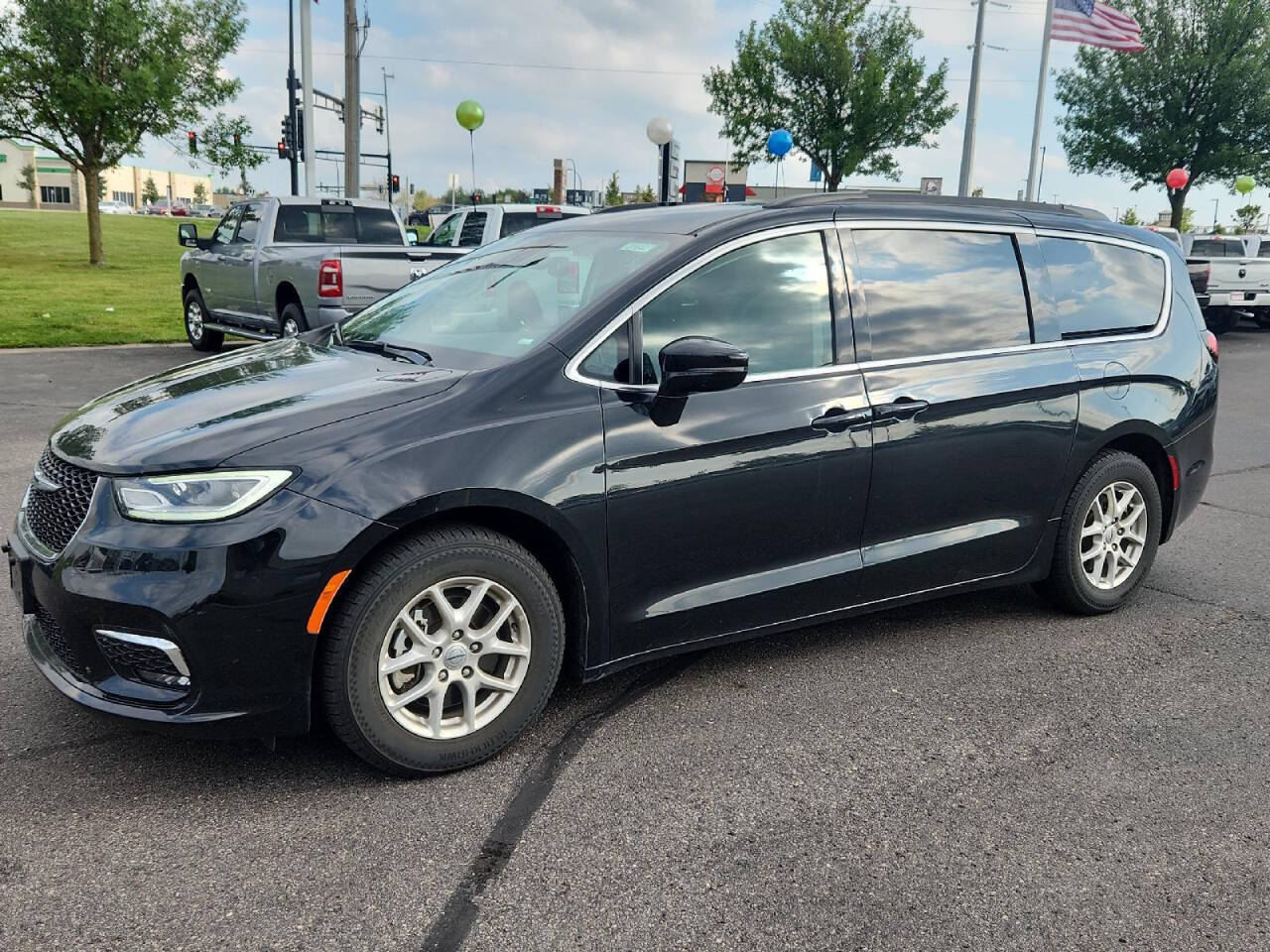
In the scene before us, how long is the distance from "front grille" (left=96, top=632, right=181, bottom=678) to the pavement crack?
965 mm

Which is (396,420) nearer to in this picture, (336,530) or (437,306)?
(336,530)

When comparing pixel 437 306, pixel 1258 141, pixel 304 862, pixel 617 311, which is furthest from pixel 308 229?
pixel 1258 141

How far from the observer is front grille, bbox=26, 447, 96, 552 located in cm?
307

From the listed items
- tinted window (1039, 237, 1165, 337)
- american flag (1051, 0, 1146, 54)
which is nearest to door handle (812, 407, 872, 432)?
tinted window (1039, 237, 1165, 337)

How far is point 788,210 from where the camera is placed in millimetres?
3975

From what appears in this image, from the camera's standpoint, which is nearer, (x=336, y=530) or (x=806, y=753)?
(x=336, y=530)

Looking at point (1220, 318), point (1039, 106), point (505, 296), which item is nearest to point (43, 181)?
point (1039, 106)

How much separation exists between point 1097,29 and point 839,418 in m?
23.0

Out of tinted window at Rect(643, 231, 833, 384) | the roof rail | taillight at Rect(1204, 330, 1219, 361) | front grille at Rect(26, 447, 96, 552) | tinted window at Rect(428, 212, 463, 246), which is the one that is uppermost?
the roof rail

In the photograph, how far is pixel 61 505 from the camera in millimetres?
3152

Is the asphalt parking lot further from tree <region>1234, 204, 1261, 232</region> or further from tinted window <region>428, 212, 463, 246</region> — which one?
tree <region>1234, 204, 1261, 232</region>

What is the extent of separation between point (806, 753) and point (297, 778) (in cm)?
156

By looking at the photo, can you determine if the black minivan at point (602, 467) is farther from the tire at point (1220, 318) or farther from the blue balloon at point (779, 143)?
the blue balloon at point (779, 143)

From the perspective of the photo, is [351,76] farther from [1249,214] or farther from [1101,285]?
[1249,214]
